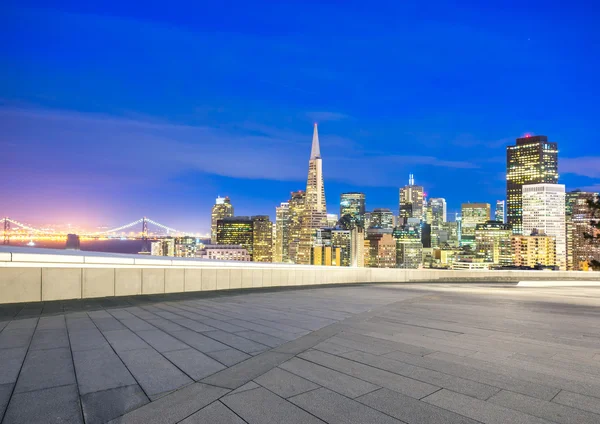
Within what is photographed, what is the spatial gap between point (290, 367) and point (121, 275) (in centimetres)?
923

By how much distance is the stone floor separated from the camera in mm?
4125

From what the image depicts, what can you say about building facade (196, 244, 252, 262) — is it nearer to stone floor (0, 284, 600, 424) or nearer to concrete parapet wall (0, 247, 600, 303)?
concrete parapet wall (0, 247, 600, 303)

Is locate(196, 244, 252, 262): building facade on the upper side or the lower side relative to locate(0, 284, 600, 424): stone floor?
lower

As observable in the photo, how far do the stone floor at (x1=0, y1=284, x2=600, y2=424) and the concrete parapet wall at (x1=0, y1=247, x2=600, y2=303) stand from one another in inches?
41.8

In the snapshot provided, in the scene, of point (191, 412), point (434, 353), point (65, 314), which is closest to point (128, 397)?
point (191, 412)

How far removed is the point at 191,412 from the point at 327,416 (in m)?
1.34

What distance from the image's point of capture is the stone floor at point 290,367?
4.12 m

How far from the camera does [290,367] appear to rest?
220 inches

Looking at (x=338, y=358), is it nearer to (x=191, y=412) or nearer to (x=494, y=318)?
(x=191, y=412)

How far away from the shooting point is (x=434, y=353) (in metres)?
6.44

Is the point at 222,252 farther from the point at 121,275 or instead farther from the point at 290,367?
the point at 290,367

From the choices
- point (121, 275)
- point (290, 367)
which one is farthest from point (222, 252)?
point (290, 367)

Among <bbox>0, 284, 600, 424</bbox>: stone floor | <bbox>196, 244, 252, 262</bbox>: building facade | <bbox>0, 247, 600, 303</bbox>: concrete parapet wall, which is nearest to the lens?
<bbox>0, 284, 600, 424</bbox>: stone floor

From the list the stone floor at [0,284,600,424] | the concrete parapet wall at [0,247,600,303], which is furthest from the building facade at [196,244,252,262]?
the stone floor at [0,284,600,424]
